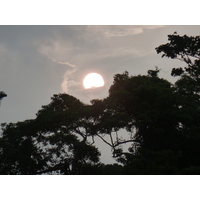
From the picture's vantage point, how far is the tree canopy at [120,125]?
683 inches

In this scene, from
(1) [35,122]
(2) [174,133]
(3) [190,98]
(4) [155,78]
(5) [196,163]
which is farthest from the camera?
(4) [155,78]

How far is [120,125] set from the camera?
18.4 meters

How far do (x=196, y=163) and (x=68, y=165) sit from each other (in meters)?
9.73

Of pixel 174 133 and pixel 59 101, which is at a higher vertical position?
pixel 59 101

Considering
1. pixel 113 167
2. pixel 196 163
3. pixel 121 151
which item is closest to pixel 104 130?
pixel 121 151

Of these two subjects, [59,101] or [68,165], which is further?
[59,101]

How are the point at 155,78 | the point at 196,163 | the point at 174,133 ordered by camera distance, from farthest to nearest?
the point at 155,78 → the point at 174,133 → the point at 196,163

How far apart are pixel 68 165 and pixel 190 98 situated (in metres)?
10.6

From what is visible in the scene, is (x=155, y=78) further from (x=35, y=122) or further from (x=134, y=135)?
(x=35, y=122)

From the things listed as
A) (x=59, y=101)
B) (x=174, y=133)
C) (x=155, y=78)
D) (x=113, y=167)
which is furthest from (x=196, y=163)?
(x=59, y=101)

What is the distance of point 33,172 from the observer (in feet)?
70.1

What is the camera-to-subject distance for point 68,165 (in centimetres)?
2056

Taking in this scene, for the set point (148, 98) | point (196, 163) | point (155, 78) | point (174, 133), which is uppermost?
point (155, 78)

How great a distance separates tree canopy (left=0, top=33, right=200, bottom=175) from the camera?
56.9 ft
